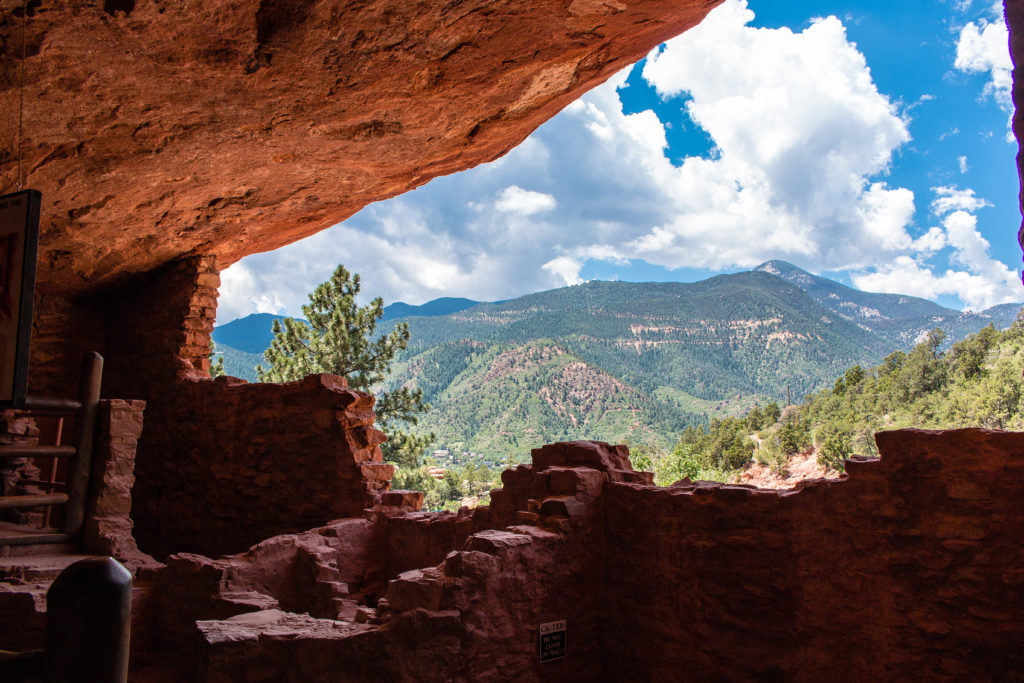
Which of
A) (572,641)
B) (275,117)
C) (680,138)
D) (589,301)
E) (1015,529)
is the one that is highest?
(680,138)

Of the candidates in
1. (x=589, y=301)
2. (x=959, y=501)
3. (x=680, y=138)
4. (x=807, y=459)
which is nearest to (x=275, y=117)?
(x=959, y=501)

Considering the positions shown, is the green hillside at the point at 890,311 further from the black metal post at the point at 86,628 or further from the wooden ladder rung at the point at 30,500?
the black metal post at the point at 86,628

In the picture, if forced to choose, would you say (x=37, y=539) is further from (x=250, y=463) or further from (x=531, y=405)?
(x=531, y=405)

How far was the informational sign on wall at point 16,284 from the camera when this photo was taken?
3.71 metres

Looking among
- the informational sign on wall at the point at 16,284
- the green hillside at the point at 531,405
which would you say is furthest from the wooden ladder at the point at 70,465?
the green hillside at the point at 531,405

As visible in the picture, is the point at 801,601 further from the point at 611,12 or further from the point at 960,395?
the point at 960,395

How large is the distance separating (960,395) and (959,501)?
32.8 feet

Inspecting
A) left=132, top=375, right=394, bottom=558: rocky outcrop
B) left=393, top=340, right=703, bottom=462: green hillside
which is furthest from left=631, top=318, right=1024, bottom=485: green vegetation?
left=393, top=340, right=703, bottom=462: green hillside

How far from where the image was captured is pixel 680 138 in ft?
280

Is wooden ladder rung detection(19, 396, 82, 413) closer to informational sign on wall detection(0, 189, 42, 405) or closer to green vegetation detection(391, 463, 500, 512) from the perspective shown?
informational sign on wall detection(0, 189, 42, 405)

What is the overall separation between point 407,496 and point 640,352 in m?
37.1

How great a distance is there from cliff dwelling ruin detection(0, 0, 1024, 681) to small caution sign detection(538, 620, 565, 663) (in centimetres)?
6

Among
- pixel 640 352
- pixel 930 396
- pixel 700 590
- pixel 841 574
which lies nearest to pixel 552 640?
pixel 700 590

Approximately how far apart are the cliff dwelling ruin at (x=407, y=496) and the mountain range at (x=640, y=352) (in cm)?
2159
